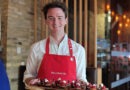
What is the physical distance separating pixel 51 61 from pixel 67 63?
0.10 meters

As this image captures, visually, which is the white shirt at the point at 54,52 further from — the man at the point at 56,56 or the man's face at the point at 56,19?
the man's face at the point at 56,19

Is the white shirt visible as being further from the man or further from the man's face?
the man's face

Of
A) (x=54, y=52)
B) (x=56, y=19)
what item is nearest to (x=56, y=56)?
(x=54, y=52)

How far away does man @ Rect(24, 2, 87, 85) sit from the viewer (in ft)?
4.43

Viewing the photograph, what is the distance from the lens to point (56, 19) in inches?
52.9

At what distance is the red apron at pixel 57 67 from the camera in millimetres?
1346

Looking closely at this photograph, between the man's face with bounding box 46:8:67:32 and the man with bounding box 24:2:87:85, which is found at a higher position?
the man's face with bounding box 46:8:67:32

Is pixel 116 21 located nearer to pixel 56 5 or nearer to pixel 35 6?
pixel 35 6

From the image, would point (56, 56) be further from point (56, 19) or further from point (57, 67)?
point (56, 19)

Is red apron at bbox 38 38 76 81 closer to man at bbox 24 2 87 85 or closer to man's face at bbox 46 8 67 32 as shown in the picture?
man at bbox 24 2 87 85

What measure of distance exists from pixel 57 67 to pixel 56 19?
28 cm

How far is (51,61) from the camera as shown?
1385mm

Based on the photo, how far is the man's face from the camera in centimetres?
134

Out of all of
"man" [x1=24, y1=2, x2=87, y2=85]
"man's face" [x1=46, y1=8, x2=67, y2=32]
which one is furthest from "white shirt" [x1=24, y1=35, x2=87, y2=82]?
"man's face" [x1=46, y1=8, x2=67, y2=32]
